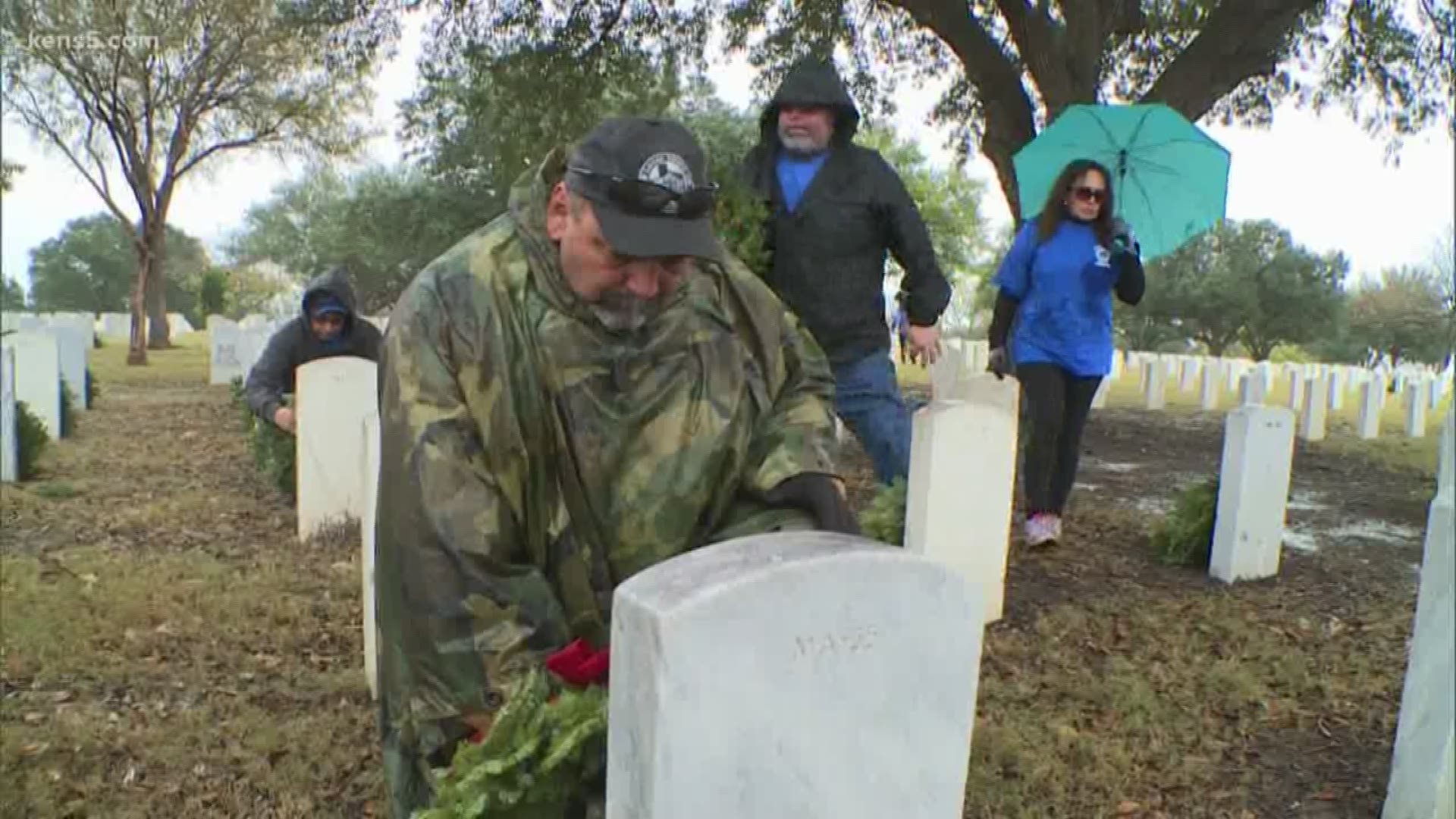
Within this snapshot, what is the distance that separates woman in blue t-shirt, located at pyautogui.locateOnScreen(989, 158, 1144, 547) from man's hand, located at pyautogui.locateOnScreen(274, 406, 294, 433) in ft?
13.6

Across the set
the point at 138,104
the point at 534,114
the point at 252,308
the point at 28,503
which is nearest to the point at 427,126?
the point at 138,104

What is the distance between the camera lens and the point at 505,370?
2.03 meters

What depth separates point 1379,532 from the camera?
717 centimetres

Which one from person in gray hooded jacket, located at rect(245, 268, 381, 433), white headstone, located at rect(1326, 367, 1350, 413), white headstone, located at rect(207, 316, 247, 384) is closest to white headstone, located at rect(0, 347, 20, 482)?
person in gray hooded jacket, located at rect(245, 268, 381, 433)

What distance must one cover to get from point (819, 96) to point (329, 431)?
3.46m

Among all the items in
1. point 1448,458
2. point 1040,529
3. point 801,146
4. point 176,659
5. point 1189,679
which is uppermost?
point 801,146

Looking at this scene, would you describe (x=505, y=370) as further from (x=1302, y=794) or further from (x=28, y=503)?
(x=28, y=503)

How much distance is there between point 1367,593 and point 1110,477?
11.1ft

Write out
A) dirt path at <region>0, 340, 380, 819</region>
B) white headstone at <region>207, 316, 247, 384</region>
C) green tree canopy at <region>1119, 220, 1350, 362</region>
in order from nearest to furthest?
dirt path at <region>0, 340, 380, 819</region> < white headstone at <region>207, 316, 247, 384</region> < green tree canopy at <region>1119, 220, 1350, 362</region>

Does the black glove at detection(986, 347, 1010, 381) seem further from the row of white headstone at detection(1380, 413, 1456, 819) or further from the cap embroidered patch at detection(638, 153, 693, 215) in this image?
the cap embroidered patch at detection(638, 153, 693, 215)

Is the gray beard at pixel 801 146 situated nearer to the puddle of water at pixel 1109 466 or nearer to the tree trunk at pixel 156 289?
the puddle of water at pixel 1109 466

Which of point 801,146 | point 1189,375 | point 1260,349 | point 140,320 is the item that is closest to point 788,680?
point 801,146

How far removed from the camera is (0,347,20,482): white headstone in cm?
741

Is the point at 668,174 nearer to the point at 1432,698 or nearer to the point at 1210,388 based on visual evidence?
the point at 1432,698
